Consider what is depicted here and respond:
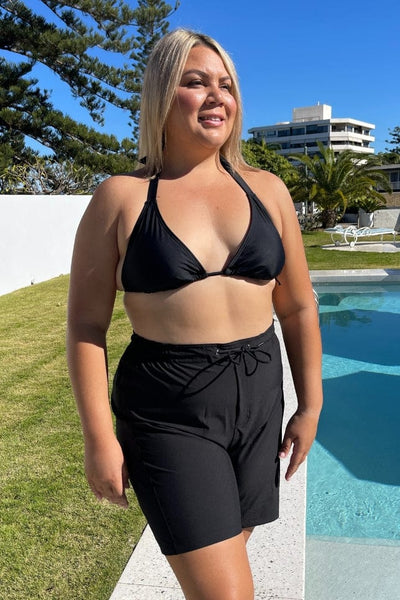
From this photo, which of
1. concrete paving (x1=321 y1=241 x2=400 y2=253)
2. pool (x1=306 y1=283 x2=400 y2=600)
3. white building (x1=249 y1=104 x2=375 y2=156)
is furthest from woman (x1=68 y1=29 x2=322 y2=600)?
white building (x1=249 y1=104 x2=375 y2=156)

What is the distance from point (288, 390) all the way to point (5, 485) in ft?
6.93

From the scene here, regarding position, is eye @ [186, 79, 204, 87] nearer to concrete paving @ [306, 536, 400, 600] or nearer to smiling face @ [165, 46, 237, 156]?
smiling face @ [165, 46, 237, 156]

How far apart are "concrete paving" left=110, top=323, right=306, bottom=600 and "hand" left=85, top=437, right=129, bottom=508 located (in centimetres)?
92

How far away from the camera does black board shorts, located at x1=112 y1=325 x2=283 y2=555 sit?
140cm

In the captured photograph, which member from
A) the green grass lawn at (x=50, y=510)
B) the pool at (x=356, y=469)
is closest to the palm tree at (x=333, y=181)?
the pool at (x=356, y=469)

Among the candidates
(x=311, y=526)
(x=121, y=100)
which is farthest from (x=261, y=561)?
(x=121, y=100)

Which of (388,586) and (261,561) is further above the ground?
(261,561)

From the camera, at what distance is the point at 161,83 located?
150 centimetres

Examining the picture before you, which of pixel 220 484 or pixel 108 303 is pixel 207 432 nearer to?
pixel 220 484

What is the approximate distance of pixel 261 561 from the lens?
236 centimetres

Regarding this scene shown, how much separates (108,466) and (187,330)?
0.41m

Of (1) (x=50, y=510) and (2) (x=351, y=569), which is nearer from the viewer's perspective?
(2) (x=351, y=569)

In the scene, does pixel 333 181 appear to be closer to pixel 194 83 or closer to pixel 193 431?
pixel 194 83

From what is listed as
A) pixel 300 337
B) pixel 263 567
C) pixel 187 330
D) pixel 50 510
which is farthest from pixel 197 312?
pixel 50 510
